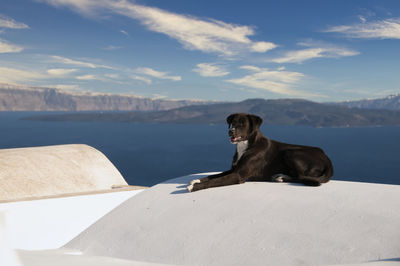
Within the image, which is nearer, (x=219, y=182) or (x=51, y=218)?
(x=51, y=218)

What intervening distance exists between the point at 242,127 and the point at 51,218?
4697mm

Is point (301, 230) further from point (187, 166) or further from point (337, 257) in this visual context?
point (187, 166)

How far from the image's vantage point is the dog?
23.9 ft

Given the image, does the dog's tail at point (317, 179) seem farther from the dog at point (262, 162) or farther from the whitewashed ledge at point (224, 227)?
the whitewashed ledge at point (224, 227)

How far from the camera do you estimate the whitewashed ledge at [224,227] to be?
4.67 meters

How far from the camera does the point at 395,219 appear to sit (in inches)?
209

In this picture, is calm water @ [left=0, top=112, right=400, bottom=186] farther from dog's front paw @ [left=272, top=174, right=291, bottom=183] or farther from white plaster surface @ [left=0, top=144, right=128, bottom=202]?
dog's front paw @ [left=272, top=174, right=291, bottom=183]

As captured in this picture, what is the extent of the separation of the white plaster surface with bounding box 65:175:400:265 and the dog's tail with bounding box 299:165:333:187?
0.65 feet

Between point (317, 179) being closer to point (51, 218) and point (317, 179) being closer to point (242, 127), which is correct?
point (242, 127)

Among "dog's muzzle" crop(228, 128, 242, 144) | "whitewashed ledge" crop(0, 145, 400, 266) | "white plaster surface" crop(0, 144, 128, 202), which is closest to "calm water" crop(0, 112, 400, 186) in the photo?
"white plaster surface" crop(0, 144, 128, 202)

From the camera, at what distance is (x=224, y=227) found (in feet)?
18.3

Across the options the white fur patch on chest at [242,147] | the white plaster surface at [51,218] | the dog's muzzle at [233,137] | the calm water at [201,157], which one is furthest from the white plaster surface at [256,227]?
the calm water at [201,157]

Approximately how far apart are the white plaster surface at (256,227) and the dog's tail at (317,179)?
20cm

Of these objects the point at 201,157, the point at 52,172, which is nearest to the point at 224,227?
the point at 52,172
